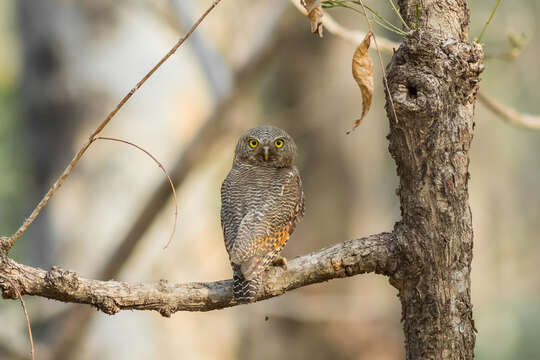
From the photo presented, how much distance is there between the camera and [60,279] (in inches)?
89.7

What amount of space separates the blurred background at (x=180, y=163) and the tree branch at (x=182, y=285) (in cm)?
361

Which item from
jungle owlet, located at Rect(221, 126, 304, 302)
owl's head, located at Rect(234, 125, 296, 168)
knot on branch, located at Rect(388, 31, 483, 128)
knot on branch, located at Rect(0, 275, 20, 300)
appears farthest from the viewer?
owl's head, located at Rect(234, 125, 296, 168)

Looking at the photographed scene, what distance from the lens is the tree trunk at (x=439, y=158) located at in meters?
2.51

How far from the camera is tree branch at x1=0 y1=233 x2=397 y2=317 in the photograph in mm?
2273

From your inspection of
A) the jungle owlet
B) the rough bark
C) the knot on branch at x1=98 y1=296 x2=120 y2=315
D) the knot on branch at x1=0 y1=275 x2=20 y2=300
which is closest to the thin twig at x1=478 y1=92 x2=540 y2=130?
the jungle owlet

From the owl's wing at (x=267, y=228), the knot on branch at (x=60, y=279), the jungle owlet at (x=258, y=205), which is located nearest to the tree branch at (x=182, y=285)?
the knot on branch at (x=60, y=279)

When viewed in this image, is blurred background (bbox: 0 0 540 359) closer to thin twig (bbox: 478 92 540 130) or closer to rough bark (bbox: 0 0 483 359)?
thin twig (bbox: 478 92 540 130)

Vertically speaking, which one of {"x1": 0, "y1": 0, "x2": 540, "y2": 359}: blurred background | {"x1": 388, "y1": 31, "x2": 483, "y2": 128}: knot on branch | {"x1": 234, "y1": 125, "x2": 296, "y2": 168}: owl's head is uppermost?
{"x1": 0, "y1": 0, "x2": 540, "y2": 359}: blurred background

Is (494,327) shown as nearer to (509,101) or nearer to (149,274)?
(509,101)

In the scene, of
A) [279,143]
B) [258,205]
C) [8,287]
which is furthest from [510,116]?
[8,287]

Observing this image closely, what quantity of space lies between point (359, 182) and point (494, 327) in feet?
28.5

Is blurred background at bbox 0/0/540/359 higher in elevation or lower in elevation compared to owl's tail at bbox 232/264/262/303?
higher

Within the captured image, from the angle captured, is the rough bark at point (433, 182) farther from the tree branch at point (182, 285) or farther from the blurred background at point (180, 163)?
the blurred background at point (180, 163)

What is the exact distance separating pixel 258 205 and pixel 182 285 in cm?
115
